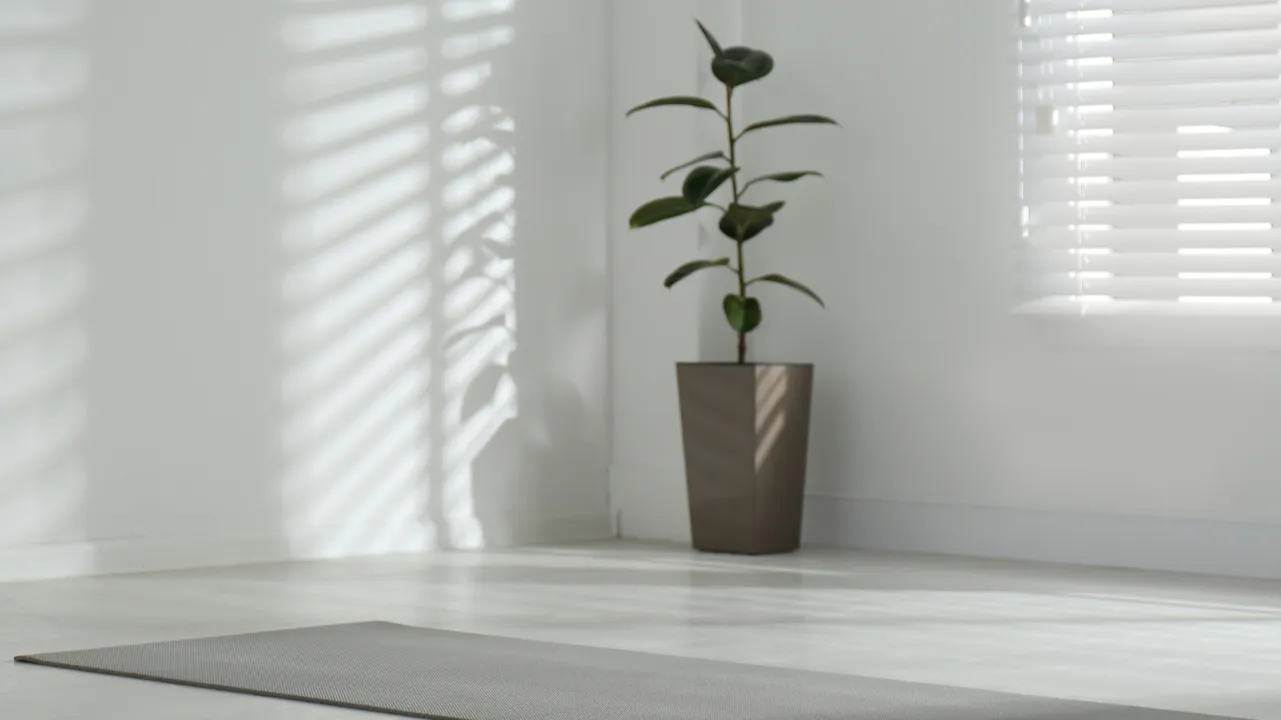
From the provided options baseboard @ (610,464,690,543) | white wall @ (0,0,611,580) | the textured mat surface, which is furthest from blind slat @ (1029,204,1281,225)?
the textured mat surface

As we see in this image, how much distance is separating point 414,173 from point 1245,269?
2.04 metres

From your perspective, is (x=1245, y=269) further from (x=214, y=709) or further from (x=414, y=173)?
(x=214, y=709)

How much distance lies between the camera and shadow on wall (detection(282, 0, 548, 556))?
14.5 ft

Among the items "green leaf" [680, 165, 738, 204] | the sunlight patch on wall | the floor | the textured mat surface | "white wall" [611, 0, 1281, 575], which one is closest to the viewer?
the textured mat surface

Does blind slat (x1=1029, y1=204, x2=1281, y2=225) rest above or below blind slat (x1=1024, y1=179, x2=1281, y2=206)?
below

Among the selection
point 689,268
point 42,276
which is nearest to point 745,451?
point 689,268

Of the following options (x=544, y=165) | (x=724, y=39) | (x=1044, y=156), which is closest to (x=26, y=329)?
(x=544, y=165)

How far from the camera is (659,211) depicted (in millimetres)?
4664

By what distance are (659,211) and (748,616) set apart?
1.53 meters

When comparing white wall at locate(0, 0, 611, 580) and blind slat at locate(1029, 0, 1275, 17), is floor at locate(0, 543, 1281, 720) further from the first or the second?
blind slat at locate(1029, 0, 1275, 17)

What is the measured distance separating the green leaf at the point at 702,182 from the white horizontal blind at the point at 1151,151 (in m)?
0.76

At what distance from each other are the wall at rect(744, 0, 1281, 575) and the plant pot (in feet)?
0.90

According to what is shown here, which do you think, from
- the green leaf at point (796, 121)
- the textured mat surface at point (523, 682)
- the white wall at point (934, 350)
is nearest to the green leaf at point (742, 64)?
the green leaf at point (796, 121)

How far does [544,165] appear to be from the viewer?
5.06 metres
